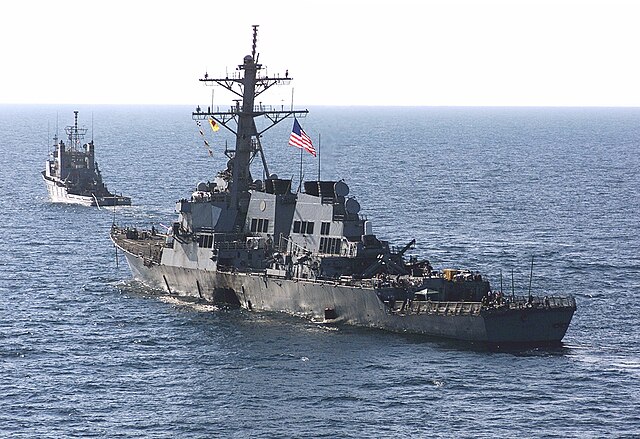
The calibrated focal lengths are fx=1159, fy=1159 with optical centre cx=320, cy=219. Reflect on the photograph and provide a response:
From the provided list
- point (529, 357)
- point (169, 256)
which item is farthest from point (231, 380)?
point (169, 256)

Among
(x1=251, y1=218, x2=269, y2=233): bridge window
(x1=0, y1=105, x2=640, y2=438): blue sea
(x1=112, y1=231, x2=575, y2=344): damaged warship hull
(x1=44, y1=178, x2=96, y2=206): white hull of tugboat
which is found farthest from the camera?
(x1=44, y1=178, x2=96, y2=206): white hull of tugboat

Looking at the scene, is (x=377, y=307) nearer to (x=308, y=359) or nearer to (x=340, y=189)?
(x=308, y=359)

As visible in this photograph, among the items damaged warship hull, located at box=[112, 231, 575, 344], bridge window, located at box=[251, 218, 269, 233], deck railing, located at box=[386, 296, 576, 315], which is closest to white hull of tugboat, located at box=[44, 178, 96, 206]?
damaged warship hull, located at box=[112, 231, 575, 344]

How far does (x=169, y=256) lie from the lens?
3162 inches

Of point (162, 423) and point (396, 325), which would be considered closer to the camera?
point (162, 423)

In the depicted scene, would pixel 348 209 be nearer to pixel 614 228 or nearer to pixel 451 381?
pixel 451 381

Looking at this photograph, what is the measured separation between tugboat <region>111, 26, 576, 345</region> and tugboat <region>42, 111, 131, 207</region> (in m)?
41.9

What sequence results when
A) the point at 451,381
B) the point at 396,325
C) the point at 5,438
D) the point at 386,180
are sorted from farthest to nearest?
the point at 386,180 → the point at 396,325 → the point at 451,381 → the point at 5,438

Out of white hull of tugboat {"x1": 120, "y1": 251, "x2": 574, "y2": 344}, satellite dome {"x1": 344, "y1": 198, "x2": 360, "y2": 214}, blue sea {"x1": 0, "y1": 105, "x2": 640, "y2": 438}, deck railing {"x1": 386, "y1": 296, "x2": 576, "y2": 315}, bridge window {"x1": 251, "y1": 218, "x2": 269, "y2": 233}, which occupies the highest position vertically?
satellite dome {"x1": 344, "y1": 198, "x2": 360, "y2": 214}

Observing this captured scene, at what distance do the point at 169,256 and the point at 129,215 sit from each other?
3848 cm

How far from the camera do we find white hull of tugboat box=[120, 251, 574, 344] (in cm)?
6331

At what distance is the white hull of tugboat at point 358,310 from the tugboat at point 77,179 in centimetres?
4994

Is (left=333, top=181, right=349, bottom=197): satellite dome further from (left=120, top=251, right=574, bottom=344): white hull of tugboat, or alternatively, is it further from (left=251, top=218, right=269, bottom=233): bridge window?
(left=120, top=251, right=574, bottom=344): white hull of tugboat

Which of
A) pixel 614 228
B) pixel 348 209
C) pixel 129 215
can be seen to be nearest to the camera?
pixel 348 209
